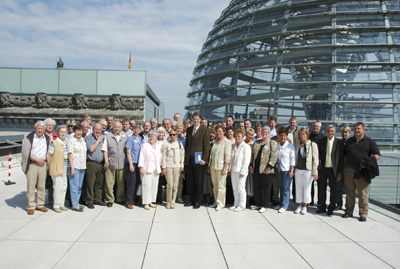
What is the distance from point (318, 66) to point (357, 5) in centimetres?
363

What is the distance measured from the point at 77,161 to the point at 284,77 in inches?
392

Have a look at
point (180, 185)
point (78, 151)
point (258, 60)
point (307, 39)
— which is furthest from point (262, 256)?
point (307, 39)

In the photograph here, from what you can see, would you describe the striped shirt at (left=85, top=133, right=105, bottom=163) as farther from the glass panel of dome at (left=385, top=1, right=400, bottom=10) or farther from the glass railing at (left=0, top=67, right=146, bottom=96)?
the glass panel of dome at (left=385, top=1, right=400, bottom=10)

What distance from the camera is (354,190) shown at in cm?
535

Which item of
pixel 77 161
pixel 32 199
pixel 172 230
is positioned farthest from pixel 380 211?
pixel 32 199

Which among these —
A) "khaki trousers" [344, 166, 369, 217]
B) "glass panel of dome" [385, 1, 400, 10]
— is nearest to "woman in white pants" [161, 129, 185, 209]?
"khaki trousers" [344, 166, 369, 217]

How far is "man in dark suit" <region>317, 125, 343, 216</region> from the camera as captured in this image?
5.47m

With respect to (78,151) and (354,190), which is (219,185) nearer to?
(354,190)

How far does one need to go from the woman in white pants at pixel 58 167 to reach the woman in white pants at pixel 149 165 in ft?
5.13

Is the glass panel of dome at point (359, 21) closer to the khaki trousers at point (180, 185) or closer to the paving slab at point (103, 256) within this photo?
the khaki trousers at point (180, 185)

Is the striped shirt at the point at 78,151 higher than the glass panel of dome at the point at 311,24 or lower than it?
lower

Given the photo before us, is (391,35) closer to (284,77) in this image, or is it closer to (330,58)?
(330,58)

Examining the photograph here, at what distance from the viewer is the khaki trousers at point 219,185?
5738mm

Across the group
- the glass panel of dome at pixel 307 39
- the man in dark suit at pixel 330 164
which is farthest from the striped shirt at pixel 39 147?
the glass panel of dome at pixel 307 39
